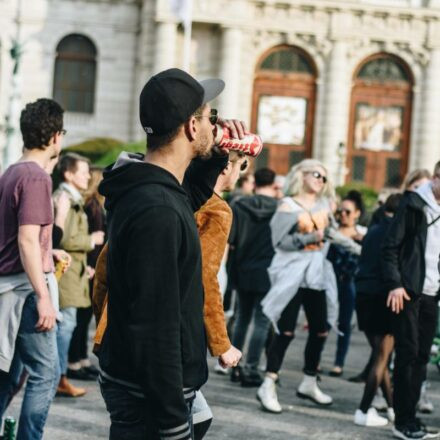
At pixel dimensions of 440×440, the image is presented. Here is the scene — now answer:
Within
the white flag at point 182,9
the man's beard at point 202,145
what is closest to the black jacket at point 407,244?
the man's beard at point 202,145

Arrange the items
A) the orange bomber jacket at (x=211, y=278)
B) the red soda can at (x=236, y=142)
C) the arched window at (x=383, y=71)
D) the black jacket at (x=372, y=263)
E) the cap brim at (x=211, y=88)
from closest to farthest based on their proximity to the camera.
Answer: the cap brim at (x=211, y=88)
the red soda can at (x=236, y=142)
the orange bomber jacket at (x=211, y=278)
the black jacket at (x=372, y=263)
the arched window at (x=383, y=71)

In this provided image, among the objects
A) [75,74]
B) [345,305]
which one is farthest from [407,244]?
[75,74]

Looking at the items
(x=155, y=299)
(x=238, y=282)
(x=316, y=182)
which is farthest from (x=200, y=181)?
(x=238, y=282)

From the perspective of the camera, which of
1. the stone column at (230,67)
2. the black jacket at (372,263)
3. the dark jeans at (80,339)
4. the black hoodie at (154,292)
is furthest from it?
the stone column at (230,67)

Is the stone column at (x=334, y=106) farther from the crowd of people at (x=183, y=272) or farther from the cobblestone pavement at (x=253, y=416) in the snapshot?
the cobblestone pavement at (x=253, y=416)

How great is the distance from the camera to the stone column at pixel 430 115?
40406mm

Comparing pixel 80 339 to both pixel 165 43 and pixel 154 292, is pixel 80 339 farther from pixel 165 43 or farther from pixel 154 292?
pixel 165 43

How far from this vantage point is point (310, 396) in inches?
348

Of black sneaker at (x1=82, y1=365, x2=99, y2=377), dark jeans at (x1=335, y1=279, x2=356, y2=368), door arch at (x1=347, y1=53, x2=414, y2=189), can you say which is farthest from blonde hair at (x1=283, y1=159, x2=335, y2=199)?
door arch at (x1=347, y1=53, x2=414, y2=189)

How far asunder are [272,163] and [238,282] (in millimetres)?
31017

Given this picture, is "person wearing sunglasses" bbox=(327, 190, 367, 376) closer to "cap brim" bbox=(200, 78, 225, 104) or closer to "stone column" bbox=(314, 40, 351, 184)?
"cap brim" bbox=(200, 78, 225, 104)

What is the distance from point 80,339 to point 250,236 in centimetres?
203

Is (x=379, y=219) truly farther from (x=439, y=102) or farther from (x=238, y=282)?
(x=439, y=102)

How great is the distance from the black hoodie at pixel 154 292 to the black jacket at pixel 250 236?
6.43m
